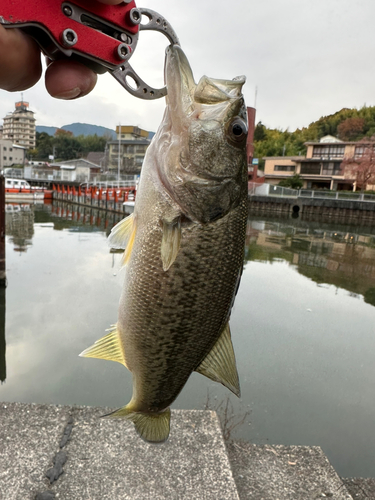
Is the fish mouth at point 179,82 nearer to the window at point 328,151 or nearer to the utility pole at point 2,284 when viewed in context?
the utility pole at point 2,284

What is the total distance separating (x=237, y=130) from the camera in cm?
141

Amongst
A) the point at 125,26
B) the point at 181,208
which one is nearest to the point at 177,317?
the point at 181,208

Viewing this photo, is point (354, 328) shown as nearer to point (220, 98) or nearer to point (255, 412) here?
point (255, 412)

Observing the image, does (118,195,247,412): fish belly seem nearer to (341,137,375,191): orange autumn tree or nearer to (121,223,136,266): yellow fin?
(121,223,136,266): yellow fin

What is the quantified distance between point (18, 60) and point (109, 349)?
1.14 metres

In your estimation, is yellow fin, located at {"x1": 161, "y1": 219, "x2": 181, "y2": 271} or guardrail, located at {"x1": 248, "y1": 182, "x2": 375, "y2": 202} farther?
guardrail, located at {"x1": 248, "y1": 182, "x2": 375, "y2": 202}

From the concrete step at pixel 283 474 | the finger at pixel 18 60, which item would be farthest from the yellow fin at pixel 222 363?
the concrete step at pixel 283 474

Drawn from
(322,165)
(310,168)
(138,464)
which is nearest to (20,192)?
(138,464)

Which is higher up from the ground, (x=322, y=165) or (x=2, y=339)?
(x=322, y=165)

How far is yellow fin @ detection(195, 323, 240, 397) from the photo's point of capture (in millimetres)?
1464

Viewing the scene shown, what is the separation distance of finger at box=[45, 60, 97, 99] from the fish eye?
0.58 metres

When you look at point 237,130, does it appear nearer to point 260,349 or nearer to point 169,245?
point 169,245

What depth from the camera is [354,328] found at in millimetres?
8422

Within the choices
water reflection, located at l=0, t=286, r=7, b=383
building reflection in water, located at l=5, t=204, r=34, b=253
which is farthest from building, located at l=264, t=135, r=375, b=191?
water reflection, located at l=0, t=286, r=7, b=383
